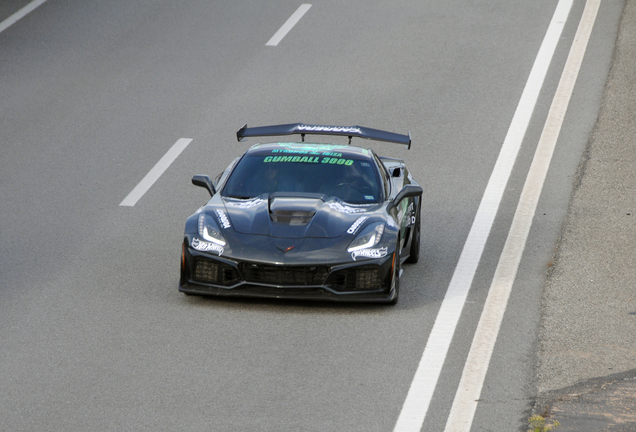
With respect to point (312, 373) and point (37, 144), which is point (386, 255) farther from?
point (37, 144)

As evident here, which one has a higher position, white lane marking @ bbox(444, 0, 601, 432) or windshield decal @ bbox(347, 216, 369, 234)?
windshield decal @ bbox(347, 216, 369, 234)

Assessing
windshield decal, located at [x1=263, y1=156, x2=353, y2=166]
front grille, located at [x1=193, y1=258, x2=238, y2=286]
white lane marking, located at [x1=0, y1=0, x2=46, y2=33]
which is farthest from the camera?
white lane marking, located at [x1=0, y1=0, x2=46, y2=33]

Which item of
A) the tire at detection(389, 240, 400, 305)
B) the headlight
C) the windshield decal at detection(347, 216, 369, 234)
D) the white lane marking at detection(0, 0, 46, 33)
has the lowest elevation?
the white lane marking at detection(0, 0, 46, 33)

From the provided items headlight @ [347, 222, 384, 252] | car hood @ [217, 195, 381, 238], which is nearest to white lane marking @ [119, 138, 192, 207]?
car hood @ [217, 195, 381, 238]

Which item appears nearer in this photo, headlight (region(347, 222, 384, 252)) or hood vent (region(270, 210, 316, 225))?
headlight (region(347, 222, 384, 252))

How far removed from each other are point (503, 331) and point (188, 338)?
2.54 m

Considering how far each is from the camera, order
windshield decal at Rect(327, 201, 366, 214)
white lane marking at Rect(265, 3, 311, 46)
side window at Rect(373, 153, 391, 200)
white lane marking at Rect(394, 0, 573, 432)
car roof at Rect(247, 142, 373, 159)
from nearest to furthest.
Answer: white lane marking at Rect(394, 0, 573, 432) < windshield decal at Rect(327, 201, 366, 214) < side window at Rect(373, 153, 391, 200) < car roof at Rect(247, 142, 373, 159) < white lane marking at Rect(265, 3, 311, 46)

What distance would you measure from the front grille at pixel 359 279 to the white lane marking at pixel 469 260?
617 millimetres

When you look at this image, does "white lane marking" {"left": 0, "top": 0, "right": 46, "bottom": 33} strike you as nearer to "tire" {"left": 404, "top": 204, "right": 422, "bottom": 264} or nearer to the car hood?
the car hood

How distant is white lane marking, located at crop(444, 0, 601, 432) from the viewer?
20.9 ft

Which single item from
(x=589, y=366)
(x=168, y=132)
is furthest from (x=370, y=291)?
(x=168, y=132)

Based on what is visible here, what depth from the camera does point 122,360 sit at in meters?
6.98

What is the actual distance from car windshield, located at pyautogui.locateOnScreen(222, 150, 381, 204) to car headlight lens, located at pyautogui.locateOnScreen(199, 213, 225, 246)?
0.66 metres

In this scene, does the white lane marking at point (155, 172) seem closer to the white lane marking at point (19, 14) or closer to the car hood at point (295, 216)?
the car hood at point (295, 216)
